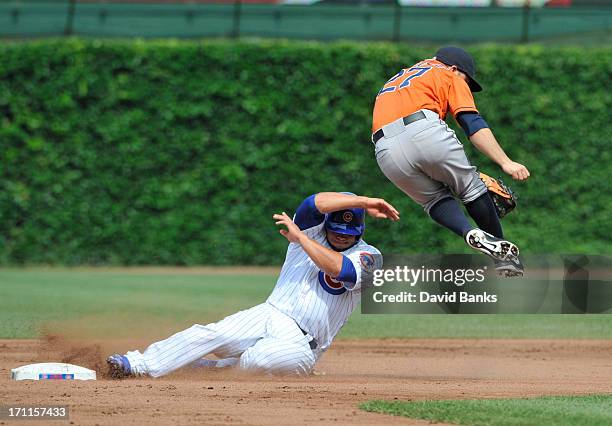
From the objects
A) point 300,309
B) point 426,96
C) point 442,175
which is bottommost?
point 300,309

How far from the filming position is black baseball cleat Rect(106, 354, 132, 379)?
639cm

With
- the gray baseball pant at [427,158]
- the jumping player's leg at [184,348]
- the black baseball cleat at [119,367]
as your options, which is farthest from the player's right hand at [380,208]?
the black baseball cleat at [119,367]

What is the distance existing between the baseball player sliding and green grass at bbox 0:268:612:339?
2.37m

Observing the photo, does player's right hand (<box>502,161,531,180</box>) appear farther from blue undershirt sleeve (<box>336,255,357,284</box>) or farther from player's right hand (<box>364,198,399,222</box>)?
blue undershirt sleeve (<box>336,255,357,284</box>)

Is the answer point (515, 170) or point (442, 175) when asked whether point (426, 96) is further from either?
point (515, 170)

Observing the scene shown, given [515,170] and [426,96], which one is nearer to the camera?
[515,170]

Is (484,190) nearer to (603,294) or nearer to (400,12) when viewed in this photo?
(603,294)

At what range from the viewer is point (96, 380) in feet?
20.6

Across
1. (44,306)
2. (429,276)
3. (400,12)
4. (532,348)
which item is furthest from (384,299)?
(400,12)

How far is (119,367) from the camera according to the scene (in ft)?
21.0

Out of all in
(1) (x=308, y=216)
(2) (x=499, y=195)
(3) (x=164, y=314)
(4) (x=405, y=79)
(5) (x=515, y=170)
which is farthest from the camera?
(3) (x=164, y=314)

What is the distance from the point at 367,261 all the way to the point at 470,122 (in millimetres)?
1118

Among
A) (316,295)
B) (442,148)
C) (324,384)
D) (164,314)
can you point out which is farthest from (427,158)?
(164,314)

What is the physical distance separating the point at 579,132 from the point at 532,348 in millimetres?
8027
